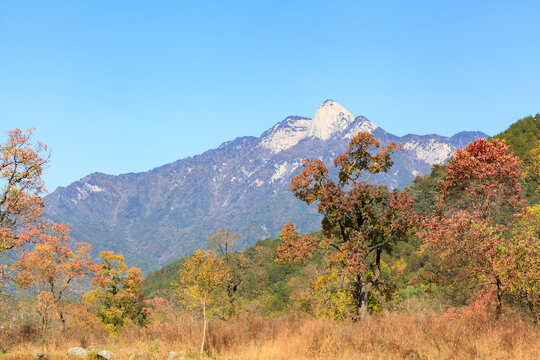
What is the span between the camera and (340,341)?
486 inches

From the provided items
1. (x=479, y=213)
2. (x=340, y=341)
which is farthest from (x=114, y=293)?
(x=479, y=213)

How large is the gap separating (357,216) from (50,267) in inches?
774

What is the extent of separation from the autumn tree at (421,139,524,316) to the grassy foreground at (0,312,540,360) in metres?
2.00

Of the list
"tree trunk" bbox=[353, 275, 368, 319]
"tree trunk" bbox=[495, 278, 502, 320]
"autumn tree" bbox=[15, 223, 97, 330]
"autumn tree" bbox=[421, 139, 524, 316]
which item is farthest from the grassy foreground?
"autumn tree" bbox=[15, 223, 97, 330]

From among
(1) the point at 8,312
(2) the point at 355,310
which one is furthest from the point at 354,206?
(1) the point at 8,312

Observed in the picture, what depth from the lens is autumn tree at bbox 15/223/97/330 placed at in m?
22.1

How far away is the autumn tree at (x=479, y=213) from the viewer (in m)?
13.4

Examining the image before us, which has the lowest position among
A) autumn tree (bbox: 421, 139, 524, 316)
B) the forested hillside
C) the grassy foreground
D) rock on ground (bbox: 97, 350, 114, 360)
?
the forested hillside

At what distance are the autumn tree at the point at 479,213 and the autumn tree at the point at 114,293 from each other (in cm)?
3815

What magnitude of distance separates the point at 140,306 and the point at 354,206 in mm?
A: 46581

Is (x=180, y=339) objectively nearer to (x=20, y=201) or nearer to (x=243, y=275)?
(x=20, y=201)

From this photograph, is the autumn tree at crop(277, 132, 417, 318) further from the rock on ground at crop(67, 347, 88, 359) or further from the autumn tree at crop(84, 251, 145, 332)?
the autumn tree at crop(84, 251, 145, 332)

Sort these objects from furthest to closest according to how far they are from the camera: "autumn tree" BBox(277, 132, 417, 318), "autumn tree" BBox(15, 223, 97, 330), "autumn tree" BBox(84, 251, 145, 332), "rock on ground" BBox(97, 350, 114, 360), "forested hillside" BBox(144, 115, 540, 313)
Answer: "forested hillside" BBox(144, 115, 540, 313) < "autumn tree" BBox(84, 251, 145, 332) < "autumn tree" BBox(15, 223, 97, 330) < "autumn tree" BBox(277, 132, 417, 318) < "rock on ground" BBox(97, 350, 114, 360)

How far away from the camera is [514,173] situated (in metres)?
16.7
